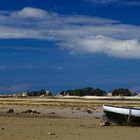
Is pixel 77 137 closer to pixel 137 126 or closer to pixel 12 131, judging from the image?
pixel 12 131

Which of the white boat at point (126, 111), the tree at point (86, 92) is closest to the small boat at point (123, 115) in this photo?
the white boat at point (126, 111)

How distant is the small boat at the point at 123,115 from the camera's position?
34.7 metres

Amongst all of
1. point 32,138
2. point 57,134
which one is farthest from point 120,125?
point 32,138

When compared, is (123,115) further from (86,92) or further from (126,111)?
(86,92)

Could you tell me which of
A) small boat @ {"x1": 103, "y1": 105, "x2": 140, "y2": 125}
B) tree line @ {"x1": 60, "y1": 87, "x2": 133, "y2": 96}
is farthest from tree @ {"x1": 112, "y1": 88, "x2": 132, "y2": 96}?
small boat @ {"x1": 103, "y1": 105, "x2": 140, "y2": 125}

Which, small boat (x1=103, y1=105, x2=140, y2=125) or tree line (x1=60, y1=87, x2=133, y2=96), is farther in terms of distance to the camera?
tree line (x1=60, y1=87, x2=133, y2=96)

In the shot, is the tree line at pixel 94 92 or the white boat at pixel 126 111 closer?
the white boat at pixel 126 111

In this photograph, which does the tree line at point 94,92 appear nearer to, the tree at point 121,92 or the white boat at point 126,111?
the tree at point 121,92

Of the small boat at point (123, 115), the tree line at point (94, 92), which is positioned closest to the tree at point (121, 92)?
the tree line at point (94, 92)

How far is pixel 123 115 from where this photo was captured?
35125 mm

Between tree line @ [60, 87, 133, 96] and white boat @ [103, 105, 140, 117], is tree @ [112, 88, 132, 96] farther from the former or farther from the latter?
white boat @ [103, 105, 140, 117]

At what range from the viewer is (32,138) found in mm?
23719

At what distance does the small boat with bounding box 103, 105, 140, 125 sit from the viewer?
3466 centimetres

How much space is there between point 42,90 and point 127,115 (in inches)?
5983
